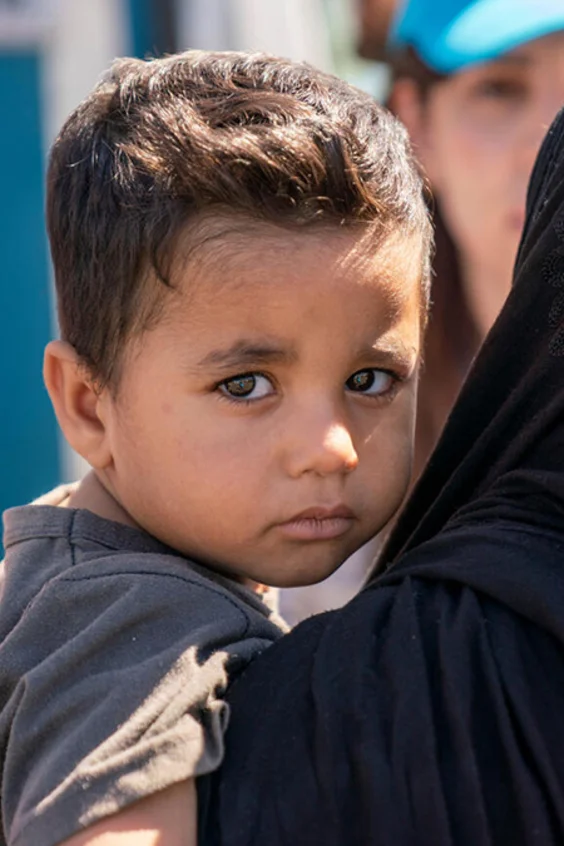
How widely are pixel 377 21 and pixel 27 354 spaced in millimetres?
2527

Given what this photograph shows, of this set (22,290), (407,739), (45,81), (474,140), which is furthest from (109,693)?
(45,81)

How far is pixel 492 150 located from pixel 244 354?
7.32 feet

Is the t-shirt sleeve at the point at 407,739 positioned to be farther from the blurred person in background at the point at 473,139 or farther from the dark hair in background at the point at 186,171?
the blurred person in background at the point at 473,139

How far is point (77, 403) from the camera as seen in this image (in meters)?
2.00

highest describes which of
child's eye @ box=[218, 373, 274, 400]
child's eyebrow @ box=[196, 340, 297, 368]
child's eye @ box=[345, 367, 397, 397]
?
child's eyebrow @ box=[196, 340, 297, 368]

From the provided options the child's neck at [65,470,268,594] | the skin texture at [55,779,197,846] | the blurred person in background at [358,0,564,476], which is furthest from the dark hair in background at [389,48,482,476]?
the skin texture at [55,779,197,846]

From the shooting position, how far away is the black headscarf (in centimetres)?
145

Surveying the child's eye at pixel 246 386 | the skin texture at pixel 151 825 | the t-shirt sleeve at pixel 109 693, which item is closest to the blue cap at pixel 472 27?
the child's eye at pixel 246 386

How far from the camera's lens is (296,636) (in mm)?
1624

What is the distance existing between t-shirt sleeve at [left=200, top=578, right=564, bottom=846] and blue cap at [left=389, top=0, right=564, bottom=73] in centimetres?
254

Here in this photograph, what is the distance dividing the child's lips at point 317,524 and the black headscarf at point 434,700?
0.19 m

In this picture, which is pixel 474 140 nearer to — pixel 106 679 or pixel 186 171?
pixel 186 171

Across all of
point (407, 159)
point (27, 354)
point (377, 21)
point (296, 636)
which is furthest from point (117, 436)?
point (27, 354)

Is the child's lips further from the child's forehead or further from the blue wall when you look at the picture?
the blue wall
